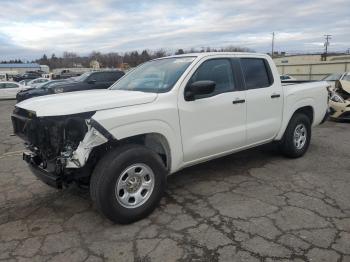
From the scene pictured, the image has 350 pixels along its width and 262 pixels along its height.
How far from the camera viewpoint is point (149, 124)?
396 centimetres

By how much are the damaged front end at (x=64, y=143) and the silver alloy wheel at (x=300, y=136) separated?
3683mm

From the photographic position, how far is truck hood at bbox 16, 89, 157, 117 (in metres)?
3.57

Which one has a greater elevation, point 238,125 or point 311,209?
point 238,125

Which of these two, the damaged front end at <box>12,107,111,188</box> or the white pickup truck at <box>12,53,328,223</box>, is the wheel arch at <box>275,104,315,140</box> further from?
the damaged front end at <box>12,107,111,188</box>

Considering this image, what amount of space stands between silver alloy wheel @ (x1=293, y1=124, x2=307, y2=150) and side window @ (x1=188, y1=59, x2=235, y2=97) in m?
1.83

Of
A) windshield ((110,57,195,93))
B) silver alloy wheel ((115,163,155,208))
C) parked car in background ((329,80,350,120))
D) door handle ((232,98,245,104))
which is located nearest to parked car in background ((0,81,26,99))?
parked car in background ((329,80,350,120))

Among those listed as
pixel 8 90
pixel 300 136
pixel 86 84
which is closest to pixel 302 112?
pixel 300 136

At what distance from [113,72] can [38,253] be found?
14.2 m

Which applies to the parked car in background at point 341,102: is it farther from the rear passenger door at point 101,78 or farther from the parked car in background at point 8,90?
the parked car in background at point 8,90

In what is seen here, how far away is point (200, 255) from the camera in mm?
3264

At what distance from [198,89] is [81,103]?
4.41 feet

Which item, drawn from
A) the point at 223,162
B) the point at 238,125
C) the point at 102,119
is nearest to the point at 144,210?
the point at 102,119

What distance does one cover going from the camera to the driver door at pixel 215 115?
4406 mm

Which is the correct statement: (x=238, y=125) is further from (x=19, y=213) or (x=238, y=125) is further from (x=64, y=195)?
(x=19, y=213)
